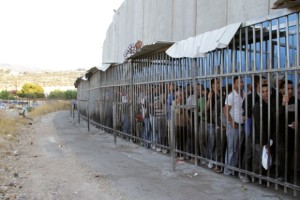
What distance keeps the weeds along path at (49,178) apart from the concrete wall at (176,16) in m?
4.05

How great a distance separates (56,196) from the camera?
20.4 ft

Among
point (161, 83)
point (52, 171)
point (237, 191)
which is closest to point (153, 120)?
point (161, 83)

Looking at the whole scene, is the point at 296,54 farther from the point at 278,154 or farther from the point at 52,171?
the point at 52,171

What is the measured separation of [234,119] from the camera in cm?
714

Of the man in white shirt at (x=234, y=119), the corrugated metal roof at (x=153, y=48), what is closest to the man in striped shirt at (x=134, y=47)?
the corrugated metal roof at (x=153, y=48)

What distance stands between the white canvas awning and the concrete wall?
0.51 meters

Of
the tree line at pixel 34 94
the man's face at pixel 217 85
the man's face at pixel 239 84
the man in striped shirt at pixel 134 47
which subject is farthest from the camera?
the tree line at pixel 34 94

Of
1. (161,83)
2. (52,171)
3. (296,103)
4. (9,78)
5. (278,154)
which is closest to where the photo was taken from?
(296,103)

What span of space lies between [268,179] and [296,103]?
1.36 m

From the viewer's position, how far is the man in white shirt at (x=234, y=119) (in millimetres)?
7027

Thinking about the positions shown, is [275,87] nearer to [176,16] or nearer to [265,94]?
[265,94]

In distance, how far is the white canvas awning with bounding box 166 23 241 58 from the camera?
6.79 meters

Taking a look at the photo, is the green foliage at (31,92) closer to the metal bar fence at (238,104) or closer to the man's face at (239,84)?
the metal bar fence at (238,104)

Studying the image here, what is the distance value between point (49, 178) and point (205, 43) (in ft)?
→ 12.8
